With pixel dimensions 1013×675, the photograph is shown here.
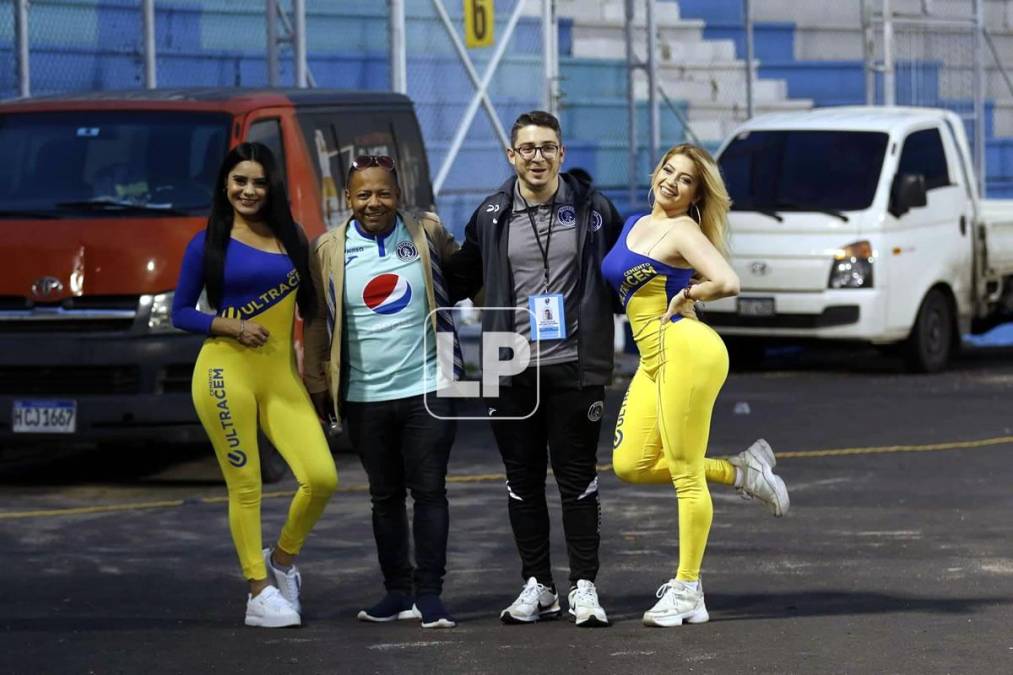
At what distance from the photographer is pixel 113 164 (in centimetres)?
1266

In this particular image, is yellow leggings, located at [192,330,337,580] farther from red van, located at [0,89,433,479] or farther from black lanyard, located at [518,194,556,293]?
red van, located at [0,89,433,479]

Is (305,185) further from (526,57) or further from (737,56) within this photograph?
(737,56)

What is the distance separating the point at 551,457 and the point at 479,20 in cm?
1220

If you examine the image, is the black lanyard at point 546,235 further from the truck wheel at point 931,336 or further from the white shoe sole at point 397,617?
the truck wheel at point 931,336

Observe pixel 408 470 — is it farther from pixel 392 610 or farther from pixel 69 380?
pixel 69 380

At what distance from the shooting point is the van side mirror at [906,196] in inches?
704

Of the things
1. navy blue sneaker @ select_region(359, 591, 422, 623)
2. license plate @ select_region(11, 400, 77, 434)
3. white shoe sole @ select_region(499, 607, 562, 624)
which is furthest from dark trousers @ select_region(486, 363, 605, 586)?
license plate @ select_region(11, 400, 77, 434)

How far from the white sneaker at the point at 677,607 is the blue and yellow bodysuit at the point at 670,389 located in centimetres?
5

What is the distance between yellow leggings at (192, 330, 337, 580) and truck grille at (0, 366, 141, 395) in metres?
3.79

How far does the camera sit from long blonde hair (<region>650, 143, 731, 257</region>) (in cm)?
826

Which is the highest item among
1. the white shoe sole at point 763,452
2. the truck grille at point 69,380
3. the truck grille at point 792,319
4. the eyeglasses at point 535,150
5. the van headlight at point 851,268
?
the eyeglasses at point 535,150

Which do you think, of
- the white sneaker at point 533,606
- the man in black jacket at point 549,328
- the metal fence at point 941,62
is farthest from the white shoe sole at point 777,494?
the metal fence at point 941,62

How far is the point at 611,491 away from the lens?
12023mm

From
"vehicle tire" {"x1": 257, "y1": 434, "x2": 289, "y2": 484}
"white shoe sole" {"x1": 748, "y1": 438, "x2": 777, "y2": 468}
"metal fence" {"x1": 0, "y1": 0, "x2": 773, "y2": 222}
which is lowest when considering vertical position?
"vehicle tire" {"x1": 257, "y1": 434, "x2": 289, "y2": 484}
